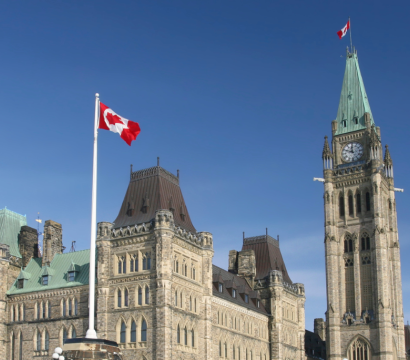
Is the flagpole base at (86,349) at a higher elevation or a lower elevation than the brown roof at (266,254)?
lower

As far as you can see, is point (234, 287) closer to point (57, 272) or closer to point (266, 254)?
point (266, 254)

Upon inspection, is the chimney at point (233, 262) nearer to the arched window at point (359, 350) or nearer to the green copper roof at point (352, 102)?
the arched window at point (359, 350)

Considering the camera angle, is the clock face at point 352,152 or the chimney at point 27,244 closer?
the chimney at point 27,244

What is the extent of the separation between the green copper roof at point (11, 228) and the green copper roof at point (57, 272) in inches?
107

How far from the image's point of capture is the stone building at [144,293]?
64.1m

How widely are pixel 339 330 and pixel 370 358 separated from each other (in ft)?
22.9

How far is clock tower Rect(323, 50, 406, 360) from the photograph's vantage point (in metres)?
114

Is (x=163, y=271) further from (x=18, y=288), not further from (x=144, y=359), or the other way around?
(x=18, y=288)

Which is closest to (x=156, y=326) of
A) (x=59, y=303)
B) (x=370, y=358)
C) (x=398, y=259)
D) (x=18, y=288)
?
(x=59, y=303)

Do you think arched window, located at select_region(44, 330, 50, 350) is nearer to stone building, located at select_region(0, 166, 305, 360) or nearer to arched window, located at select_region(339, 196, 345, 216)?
stone building, located at select_region(0, 166, 305, 360)

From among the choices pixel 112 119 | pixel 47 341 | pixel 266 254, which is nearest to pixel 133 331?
pixel 47 341

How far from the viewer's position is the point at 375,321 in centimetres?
11362

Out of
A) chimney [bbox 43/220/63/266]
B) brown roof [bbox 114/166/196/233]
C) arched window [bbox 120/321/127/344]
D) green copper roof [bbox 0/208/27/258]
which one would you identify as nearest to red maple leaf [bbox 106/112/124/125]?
brown roof [bbox 114/166/196/233]

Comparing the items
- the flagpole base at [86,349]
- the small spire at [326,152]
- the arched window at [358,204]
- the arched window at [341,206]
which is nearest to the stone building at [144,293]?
the flagpole base at [86,349]
